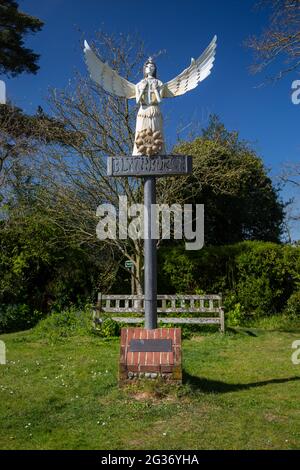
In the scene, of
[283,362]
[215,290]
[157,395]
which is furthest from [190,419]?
[215,290]

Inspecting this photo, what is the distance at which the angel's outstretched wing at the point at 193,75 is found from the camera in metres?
7.39

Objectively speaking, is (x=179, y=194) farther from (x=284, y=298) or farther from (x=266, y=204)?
(x=266, y=204)

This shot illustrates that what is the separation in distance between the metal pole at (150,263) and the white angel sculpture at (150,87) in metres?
0.57

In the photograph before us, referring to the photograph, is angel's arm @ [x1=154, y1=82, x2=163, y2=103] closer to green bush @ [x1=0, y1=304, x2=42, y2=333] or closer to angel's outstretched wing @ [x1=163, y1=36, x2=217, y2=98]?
angel's outstretched wing @ [x1=163, y1=36, x2=217, y2=98]

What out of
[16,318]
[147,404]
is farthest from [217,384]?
[16,318]

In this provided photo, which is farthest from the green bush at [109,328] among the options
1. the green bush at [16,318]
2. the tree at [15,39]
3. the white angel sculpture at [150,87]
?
the tree at [15,39]

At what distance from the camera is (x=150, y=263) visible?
6.99m

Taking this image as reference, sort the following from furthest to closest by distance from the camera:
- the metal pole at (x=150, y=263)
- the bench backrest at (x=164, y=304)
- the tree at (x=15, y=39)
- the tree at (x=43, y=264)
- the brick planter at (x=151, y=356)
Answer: the tree at (x=15, y=39) → the tree at (x=43, y=264) → the bench backrest at (x=164, y=304) → the metal pole at (x=150, y=263) → the brick planter at (x=151, y=356)

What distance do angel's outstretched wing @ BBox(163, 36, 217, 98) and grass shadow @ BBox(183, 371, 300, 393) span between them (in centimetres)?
420

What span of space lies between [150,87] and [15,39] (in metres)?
13.2

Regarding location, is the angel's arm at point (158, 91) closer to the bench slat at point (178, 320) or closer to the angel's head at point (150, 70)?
the angel's head at point (150, 70)

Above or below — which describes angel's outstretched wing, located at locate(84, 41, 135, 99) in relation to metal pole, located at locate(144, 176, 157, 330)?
above

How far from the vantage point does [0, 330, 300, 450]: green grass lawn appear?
499cm

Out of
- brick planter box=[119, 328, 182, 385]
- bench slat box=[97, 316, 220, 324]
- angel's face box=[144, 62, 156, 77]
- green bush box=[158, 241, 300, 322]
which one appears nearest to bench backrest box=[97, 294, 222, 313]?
bench slat box=[97, 316, 220, 324]
